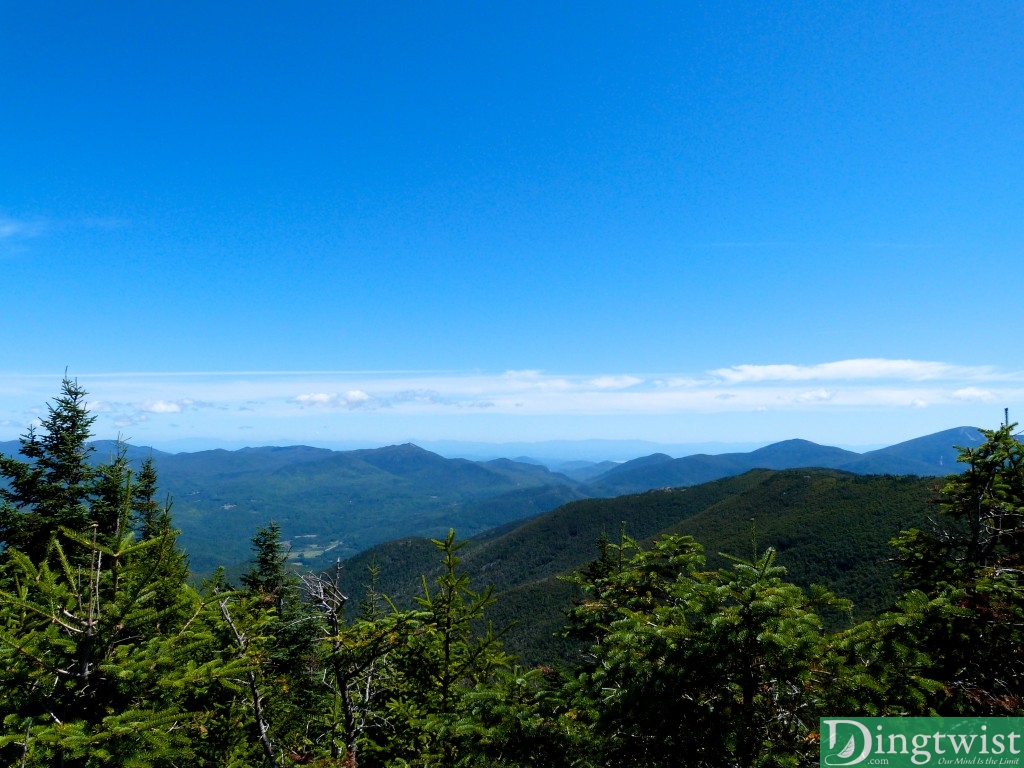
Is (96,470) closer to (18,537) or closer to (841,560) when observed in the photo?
(18,537)

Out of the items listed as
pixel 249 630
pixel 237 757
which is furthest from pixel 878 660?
pixel 237 757

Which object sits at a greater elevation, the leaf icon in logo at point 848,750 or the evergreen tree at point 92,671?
the evergreen tree at point 92,671

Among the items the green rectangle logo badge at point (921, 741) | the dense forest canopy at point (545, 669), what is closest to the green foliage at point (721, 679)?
the dense forest canopy at point (545, 669)

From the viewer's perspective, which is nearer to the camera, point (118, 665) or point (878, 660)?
point (118, 665)

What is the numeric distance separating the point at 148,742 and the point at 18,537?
19874mm

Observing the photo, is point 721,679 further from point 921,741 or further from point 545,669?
point 545,669

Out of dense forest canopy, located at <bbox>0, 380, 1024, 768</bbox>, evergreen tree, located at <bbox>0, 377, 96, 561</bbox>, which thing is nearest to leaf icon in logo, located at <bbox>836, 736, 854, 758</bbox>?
dense forest canopy, located at <bbox>0, 380, 1024, 768</bbox>

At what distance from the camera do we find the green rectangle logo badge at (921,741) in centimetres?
597

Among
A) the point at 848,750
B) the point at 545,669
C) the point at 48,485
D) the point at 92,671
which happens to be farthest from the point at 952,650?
the point at 48,485

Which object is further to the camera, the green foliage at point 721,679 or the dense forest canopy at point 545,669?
the green foliage at point 721,679

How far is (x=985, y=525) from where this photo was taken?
9789 mm

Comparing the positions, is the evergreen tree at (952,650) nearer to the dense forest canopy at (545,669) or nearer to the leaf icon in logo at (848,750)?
the dense forest canopy at (545,669)

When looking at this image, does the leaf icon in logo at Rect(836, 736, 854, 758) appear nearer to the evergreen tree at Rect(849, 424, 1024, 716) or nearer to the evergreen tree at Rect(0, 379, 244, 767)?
the evergreen tree at Rect(849, 424, 1024, 716)

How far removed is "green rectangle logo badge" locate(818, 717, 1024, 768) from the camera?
5.97 meters
